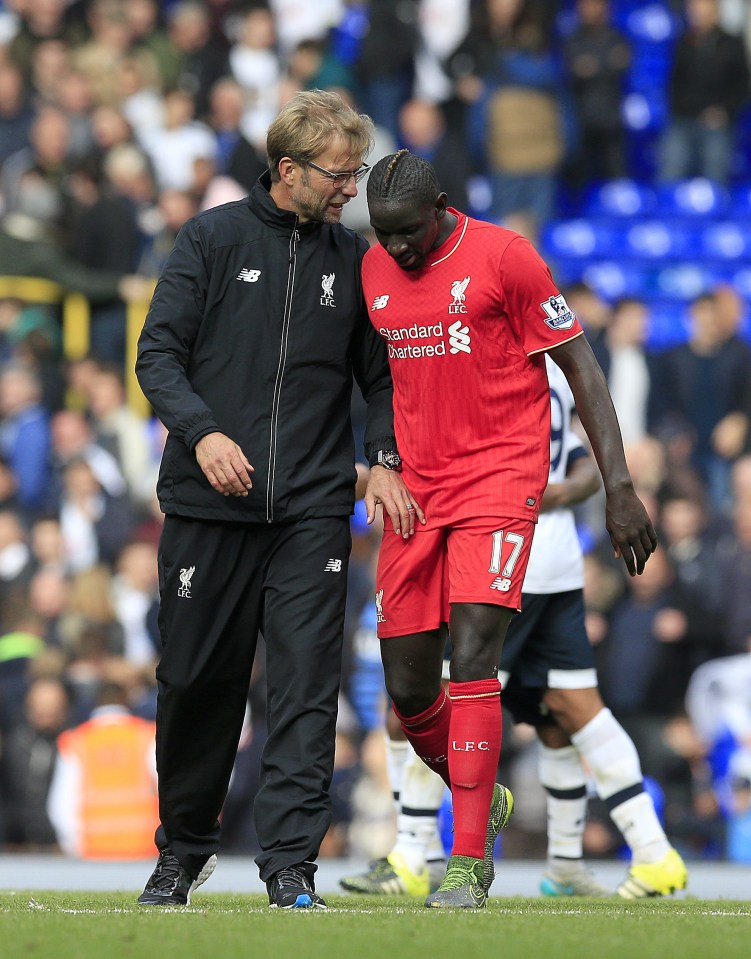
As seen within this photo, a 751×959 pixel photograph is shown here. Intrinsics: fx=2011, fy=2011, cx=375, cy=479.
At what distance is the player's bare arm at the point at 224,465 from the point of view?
20.0ft

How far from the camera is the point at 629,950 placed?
4.97 meters

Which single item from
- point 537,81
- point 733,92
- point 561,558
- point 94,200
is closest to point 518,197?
point 537,81

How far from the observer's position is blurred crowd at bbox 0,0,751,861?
11.3 m

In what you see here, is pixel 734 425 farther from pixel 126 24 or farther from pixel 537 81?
pixel 126 24

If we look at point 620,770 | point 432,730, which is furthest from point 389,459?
point 620,770

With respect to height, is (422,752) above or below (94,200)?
below

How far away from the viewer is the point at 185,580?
6445mm

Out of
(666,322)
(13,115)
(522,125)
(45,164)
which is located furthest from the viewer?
(522,125)

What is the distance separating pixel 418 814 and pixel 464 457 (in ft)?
6.52

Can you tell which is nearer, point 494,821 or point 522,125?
point 494,821

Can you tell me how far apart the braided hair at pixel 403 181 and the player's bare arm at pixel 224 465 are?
90 centimetres

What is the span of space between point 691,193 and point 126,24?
5.29 m

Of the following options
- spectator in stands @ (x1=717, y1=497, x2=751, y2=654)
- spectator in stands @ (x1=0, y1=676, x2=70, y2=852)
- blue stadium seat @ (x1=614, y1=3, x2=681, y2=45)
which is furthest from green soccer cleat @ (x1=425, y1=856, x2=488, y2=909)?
blue stadium seat @ (x1=614, y1=3, x2=681, y2=45)

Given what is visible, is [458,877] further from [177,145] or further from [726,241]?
[726,241]
